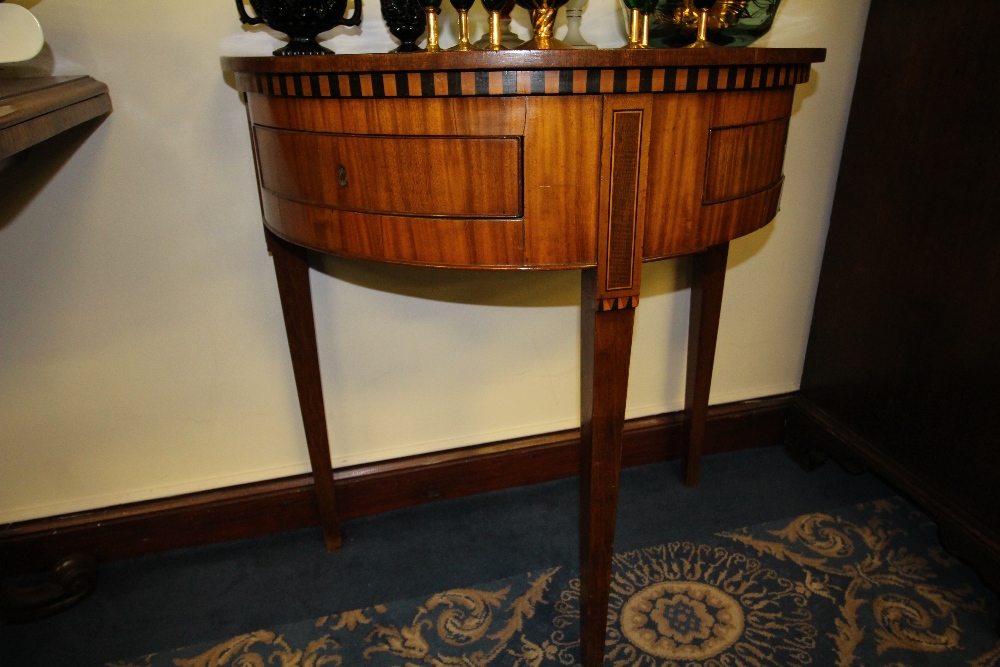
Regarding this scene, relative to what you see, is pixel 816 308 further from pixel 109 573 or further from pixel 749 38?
pixel 109 573

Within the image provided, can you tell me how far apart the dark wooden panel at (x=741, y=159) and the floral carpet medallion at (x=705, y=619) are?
26.0 inches

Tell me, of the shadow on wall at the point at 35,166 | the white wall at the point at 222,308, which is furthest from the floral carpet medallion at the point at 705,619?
the shadow on wall at the point at 35,166

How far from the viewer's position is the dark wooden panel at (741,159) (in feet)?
2.17

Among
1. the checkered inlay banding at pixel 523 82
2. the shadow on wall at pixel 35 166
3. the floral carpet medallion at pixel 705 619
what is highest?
the checkered inlay banding at pixel 523 82

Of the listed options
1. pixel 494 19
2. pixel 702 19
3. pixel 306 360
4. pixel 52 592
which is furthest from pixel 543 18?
pixel 52 592

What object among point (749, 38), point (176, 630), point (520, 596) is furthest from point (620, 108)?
point (176, 630)

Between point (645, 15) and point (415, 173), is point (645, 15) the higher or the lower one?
the higher one

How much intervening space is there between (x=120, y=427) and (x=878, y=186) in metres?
1.38

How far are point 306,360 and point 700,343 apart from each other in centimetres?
70

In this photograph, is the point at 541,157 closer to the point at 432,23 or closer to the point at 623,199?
the point at 623,199

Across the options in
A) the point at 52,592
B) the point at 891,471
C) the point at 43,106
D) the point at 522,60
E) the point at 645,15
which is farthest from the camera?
the point at 891,471

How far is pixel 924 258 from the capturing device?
1.07m

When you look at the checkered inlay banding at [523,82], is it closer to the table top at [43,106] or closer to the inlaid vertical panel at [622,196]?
the inlaid vertical panel at [622,196]

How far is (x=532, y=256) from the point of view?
65cm
